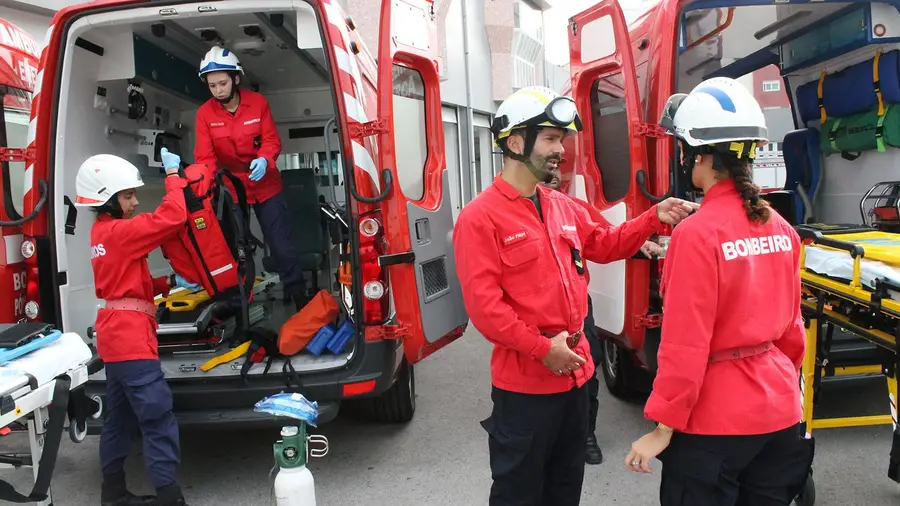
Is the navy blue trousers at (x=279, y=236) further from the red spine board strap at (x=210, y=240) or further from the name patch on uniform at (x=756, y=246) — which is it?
the name patch on uniform at (x=756, y=246)

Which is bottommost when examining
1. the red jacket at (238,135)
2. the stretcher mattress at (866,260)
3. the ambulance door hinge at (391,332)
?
the ambulance door hinge at (391,332)

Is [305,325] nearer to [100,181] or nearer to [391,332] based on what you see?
[391,332]

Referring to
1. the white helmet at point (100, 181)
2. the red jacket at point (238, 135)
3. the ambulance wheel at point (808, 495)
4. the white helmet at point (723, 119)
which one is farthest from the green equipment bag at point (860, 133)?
the white helmet at point (100, 181)

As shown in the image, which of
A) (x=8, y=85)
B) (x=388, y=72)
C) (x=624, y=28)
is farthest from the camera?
(x=8, y=85)

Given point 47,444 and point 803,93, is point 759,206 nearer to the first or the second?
point 47,444

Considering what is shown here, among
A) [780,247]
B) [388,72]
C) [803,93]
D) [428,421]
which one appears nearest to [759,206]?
[780,247]

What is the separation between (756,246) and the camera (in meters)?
1.80

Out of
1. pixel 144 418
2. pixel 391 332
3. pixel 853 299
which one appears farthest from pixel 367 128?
pixel 853 299

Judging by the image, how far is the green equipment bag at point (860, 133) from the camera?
15.7ft

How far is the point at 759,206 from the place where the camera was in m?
1.82

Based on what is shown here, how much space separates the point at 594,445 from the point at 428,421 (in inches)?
50.2

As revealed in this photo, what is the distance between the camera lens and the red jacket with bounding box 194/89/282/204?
459cm

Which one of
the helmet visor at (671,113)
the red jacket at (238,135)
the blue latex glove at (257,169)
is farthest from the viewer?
the red jacket at (238,135)

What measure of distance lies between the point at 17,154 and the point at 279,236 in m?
1.77
